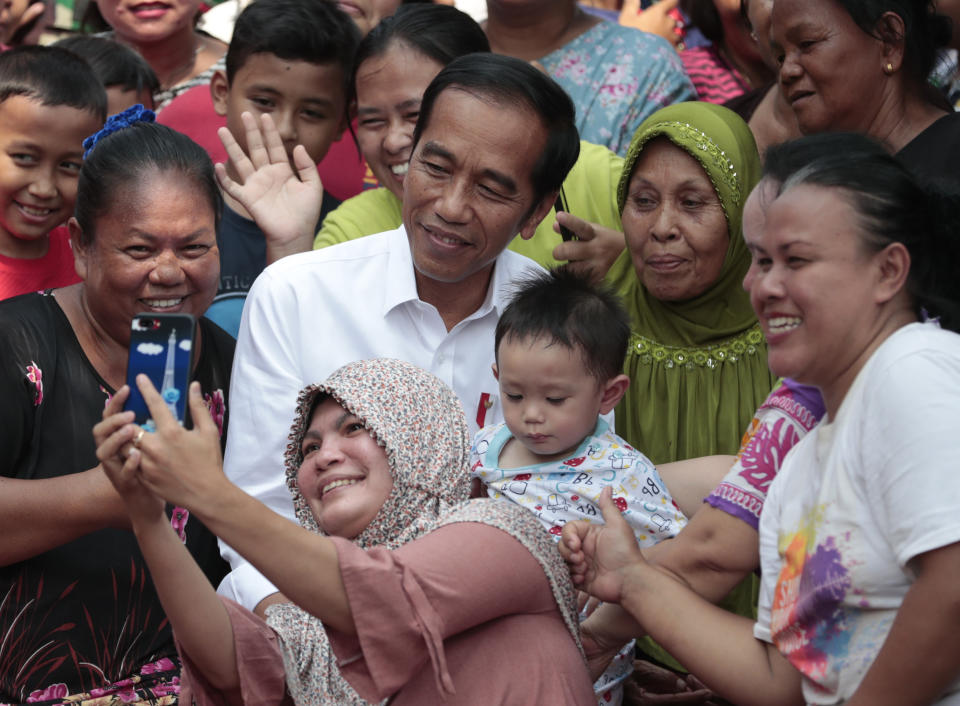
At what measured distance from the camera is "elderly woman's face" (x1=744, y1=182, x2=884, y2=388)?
2244 mm

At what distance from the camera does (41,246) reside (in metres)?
4.41

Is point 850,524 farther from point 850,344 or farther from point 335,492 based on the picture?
point 335,492

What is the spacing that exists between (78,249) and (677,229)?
1.72 metres

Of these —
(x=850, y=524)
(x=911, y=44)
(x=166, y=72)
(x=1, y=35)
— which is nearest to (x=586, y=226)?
(x=911, y=44)

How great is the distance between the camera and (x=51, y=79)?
4.33 meters

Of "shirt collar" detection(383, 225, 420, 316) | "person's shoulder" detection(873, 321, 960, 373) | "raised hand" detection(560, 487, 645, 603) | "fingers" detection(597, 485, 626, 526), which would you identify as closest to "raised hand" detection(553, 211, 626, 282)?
"shirt collar" detection(383, 225, 420, 316)

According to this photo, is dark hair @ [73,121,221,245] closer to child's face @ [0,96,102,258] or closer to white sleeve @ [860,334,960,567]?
child's face @ [0,96,102,258]

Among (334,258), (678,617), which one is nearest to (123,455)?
(678,617)

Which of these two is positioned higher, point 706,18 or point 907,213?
point 907,213

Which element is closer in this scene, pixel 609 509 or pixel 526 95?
pixel 609 509

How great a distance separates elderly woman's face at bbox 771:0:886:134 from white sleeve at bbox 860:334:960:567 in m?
1.62

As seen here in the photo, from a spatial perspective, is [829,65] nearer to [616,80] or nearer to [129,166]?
[616,80]

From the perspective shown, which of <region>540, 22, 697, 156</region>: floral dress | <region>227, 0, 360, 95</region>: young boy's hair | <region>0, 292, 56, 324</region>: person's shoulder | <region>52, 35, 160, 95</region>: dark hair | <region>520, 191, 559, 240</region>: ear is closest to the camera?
<region>0, 292, 56, 324</region>: person's shoulder

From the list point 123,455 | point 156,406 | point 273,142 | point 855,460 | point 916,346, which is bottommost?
point 273,142
